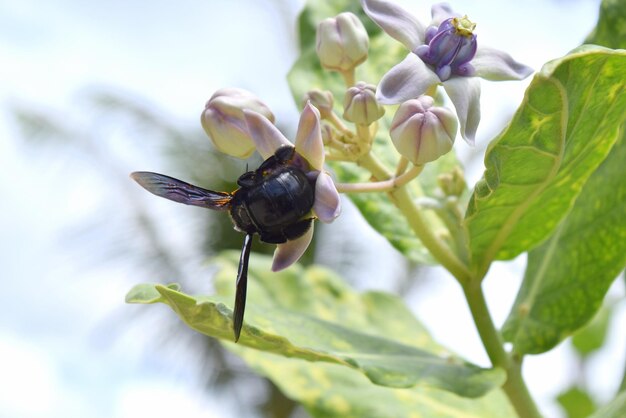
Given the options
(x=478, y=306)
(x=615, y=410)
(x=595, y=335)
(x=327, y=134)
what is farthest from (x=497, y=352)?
(x=595, y=335)

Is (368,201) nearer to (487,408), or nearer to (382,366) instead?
(382,366)

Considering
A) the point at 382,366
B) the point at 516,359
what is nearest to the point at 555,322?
the point at 516,359

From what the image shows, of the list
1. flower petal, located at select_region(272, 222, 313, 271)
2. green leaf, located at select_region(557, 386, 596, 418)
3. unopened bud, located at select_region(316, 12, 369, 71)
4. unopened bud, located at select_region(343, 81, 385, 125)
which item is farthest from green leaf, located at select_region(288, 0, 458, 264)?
green leaf, located at select_region(557, 386, 596, 418)

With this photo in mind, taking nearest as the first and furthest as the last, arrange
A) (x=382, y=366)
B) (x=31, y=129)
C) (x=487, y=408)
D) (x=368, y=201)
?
1. (x=382, y=366)
2. (x=368, y=201)
3. (x=487, y=408)
4. (x=31, y=129)

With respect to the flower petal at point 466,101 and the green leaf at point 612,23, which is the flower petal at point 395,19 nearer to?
the flower petal at point 466,101

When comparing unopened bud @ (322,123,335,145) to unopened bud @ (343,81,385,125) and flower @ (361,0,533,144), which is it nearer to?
unopened bud @ (343,81,385,125)

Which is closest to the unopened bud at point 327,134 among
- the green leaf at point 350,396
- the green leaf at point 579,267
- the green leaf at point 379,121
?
the green leaf at point 379,121
